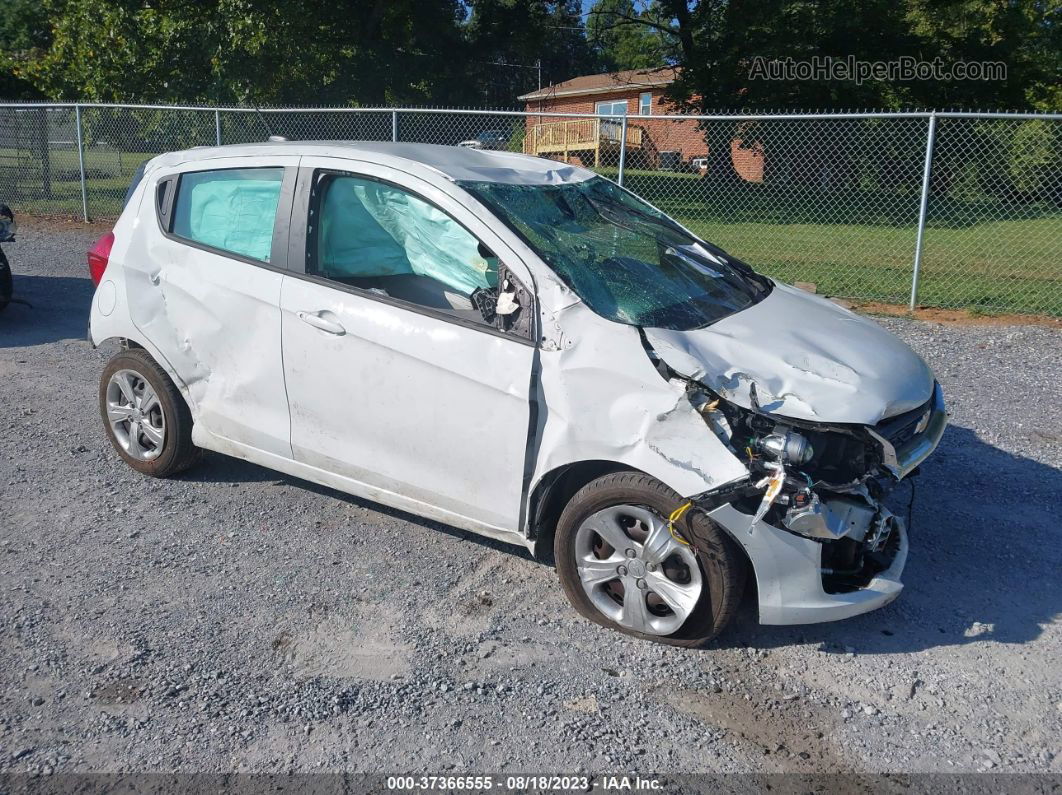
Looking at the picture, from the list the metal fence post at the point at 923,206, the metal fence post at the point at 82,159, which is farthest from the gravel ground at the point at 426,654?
the metal fence post at the point at 82,159

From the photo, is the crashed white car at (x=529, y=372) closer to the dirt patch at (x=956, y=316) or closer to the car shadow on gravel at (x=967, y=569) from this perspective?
the car shadow on gravel at (x=967, y=569)

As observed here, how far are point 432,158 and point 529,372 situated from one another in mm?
1364

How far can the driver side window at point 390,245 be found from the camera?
14.3ft

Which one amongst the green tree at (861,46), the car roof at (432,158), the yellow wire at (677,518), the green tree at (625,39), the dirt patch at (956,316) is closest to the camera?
the yellow wire at (677,518)

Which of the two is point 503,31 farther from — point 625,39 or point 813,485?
point 813,485

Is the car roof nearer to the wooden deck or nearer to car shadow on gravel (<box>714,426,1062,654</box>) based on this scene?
car shadow on gravel (<box>714,426,1062,654</box>)

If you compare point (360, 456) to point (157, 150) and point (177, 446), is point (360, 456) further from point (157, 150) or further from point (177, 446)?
point (157, 150)

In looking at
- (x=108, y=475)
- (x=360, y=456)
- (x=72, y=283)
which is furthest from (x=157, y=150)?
(x=360, y=456)

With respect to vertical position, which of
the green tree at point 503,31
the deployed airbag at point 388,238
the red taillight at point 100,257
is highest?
the green tree at point 503,31

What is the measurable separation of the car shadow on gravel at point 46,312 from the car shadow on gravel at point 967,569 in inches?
273

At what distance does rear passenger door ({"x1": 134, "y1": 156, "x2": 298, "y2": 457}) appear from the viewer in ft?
15.0

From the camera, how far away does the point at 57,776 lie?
3012 millimetres

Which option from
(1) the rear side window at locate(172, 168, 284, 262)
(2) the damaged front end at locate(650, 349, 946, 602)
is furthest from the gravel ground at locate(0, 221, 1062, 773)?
(1) the rear side window at locate(172, 168, 284, 262)

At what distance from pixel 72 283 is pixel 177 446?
6.76m
